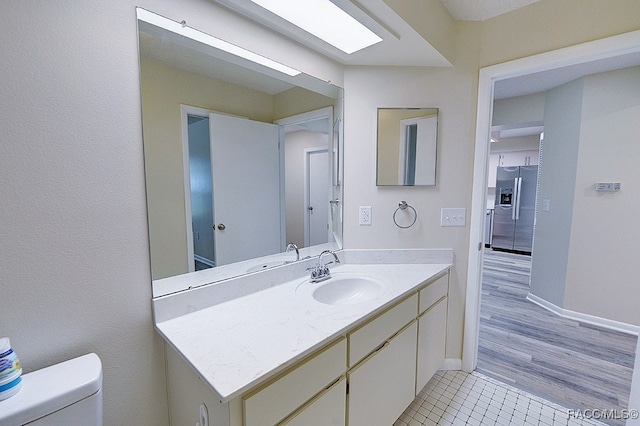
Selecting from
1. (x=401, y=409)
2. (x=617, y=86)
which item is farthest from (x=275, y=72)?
(x=617, y=86)

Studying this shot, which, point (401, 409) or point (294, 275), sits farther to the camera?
point (294, 275)

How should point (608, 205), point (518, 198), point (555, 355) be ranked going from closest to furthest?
point (555, 355) → point (608, 205) → point (518, 198)

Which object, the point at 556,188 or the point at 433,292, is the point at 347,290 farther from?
the point at 556,188

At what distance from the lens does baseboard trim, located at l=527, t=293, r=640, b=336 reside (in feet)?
8.07

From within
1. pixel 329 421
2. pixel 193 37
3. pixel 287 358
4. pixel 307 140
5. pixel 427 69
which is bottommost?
pixel 329 421

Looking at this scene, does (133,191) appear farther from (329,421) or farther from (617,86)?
(617,86)

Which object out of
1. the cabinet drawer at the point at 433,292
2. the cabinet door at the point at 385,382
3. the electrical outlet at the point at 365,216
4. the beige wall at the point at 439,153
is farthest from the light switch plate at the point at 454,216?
the cabinet door at the point at 385,382

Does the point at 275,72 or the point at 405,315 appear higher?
the point at 275,72

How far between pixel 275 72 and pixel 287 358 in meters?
1.36

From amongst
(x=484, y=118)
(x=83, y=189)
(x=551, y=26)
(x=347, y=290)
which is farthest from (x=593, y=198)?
(x=83, y=189)

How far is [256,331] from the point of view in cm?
100

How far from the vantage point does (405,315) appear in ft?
4.63

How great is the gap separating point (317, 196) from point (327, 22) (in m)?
0.95

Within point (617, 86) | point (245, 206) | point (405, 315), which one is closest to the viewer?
point (405, 315)
